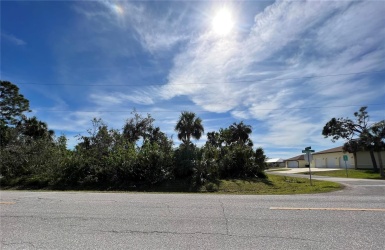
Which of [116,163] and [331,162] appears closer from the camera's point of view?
[116,163]

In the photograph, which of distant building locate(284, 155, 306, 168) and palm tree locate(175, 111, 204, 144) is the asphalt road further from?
distant building locate(284, 155, 306, 168)

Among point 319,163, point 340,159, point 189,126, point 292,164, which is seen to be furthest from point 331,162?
point 189,126

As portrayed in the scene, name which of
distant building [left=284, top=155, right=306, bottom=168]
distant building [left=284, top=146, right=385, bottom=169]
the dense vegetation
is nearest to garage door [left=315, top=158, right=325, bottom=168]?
distant building [left=284, top=146, right=385, bottom=169]

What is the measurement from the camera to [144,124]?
39062 millimetres

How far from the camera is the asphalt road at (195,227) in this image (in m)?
4.95

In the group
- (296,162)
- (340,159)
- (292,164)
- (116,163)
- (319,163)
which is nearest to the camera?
(116,163)

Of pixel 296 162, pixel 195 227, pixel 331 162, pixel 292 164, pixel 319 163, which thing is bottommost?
pixel 195 227

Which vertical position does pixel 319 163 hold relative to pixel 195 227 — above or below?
above

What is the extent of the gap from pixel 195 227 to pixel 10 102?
143 ft

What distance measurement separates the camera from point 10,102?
40531 mm

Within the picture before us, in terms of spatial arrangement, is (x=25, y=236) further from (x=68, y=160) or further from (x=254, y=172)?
(x=254, y=172)

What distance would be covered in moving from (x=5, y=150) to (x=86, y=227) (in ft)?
68.3

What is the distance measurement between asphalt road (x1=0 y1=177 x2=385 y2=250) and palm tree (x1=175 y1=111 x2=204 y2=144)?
104ft

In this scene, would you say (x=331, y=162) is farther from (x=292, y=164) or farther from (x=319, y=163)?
(x=292, y=164)
